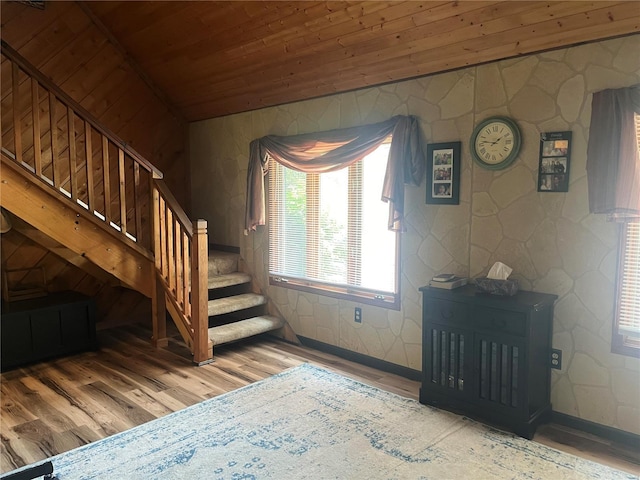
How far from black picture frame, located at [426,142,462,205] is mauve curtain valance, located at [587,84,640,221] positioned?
0.86m

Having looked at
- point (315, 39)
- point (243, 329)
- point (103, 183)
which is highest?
Result: point (315, 39)

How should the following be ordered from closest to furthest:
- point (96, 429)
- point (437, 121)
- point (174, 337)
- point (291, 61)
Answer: point (96, 429), point (437, 121), point (291, 61), point (174, 337)

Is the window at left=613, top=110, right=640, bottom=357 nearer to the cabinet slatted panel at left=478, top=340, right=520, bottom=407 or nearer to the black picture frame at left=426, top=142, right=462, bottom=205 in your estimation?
the cabinet slatted panel at left=478, top=340, right=520, bottom=407

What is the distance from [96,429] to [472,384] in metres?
2.37

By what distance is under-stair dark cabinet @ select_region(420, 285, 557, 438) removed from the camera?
2785mm

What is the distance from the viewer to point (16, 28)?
440 cm

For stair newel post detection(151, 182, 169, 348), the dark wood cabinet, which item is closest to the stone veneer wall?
stair newel post detection(151, 182, 169, 348)

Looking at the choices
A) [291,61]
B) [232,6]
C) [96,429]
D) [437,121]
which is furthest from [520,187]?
[96,429]

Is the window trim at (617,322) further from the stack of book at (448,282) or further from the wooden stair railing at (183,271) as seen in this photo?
the wooden stair railing at (183,271)

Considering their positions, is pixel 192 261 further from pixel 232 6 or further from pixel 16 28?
pixel 16 28

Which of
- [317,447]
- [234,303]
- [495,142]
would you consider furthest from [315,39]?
[317,447]

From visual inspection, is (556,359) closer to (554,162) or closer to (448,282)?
(448,282)

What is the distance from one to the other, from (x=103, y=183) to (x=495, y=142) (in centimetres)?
344

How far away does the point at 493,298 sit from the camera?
2908mm
